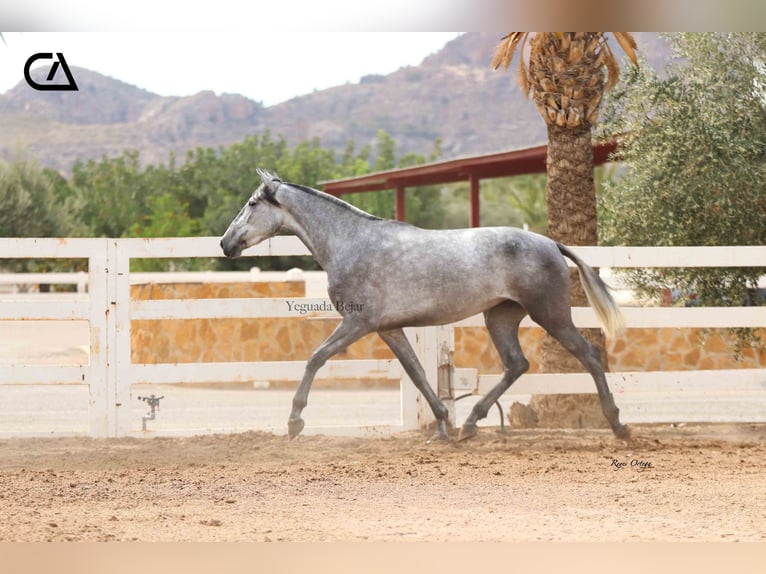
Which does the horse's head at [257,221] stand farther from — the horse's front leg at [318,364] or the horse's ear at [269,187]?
the horse's front leg at [318,364]

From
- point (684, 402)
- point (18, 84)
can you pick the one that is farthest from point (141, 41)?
point (684, 402)

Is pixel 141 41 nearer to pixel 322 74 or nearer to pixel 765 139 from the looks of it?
pixel 322 74

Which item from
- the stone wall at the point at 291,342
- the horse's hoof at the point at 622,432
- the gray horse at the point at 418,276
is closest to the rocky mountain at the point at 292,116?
the stone wall at the point at 291,342

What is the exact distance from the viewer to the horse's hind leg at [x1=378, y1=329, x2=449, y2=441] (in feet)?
24.8

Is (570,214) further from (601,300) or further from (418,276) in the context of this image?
(418,276)

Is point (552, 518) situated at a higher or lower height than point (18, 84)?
lower

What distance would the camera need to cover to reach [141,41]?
285 ft

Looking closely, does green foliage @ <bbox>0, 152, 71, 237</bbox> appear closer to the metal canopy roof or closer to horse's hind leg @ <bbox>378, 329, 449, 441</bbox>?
the metal canopy roof

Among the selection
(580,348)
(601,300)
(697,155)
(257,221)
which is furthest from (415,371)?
(697,155)

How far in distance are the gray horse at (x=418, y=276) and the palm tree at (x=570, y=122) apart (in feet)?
4.52

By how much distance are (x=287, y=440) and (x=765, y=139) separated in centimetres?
505

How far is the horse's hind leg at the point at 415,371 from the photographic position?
756 cm
